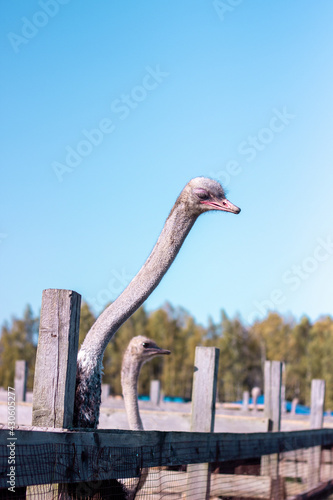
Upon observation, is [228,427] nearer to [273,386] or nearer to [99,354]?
[273,386]

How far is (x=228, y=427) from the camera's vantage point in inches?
271

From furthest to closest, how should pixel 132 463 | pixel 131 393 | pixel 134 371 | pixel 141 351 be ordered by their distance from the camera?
pixel 141 351 → pixel 134 371 → pixel 131 393 → pixel 132 463

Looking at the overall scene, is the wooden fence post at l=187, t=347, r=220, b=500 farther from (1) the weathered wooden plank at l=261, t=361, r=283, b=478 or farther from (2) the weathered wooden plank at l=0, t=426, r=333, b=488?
(1) the weathered wooden plank at l=261, t=361, r=283, b=478

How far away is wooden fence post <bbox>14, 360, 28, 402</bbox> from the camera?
9.74 metres

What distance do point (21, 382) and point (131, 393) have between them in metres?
4.92

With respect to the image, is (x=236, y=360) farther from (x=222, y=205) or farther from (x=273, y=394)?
(x=222, y=205)

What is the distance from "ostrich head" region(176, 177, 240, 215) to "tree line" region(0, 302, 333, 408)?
4255cm

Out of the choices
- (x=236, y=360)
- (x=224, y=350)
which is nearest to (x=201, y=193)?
(x=224, y=350)

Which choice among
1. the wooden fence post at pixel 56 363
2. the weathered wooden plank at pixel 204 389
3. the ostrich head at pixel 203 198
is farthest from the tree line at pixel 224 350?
the wooden fence post at pixel 56 363

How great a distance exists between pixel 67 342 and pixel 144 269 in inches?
39.3

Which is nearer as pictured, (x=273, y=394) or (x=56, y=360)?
(x=56, y=360)

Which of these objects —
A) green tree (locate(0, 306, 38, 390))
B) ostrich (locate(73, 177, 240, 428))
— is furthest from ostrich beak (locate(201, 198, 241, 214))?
green tree (locate(0, 306, 38, 390))

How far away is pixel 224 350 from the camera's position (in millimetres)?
48594

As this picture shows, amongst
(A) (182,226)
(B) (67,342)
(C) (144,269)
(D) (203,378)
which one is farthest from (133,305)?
(D) (203,378)
